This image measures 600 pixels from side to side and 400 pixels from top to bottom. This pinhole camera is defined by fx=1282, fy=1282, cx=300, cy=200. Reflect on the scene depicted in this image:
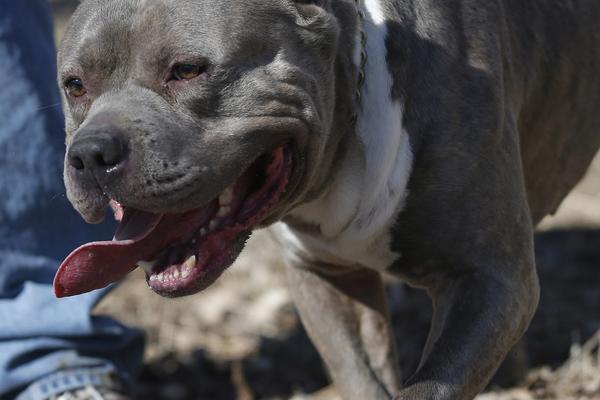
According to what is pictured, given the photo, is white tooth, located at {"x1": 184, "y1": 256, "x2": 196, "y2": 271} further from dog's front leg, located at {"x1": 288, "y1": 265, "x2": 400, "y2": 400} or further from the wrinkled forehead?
dog's front leg, located at {"x1": 288, "y1": 265, "x2": 400, "y2": 400}

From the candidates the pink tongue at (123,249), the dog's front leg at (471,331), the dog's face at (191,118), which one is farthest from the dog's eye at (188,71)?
the dog's front leg at (471,331)

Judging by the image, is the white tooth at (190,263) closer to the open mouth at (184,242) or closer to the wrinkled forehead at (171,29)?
the open mouth at (184,242)

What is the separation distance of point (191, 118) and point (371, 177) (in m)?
0.58

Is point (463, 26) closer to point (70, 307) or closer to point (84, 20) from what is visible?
point (84, 20)

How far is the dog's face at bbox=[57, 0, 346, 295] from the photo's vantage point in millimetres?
2914

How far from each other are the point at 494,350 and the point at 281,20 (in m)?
0.97

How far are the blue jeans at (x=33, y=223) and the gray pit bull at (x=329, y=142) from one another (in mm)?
840

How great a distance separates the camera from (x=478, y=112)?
3277 millimetres

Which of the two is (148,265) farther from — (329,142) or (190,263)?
(329,142)

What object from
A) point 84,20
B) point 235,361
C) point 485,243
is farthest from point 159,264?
point 235,361

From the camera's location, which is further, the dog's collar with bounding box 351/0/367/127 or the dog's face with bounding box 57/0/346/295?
the dog's collar with bounding box 351/0/367/127

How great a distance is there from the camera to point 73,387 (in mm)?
4121

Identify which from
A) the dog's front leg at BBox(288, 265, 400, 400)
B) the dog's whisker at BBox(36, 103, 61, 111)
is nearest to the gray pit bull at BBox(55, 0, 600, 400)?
the dog's front leg at BBox(288, 265, 400, 400)

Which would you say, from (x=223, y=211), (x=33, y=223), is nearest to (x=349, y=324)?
(x=223, y=211)
